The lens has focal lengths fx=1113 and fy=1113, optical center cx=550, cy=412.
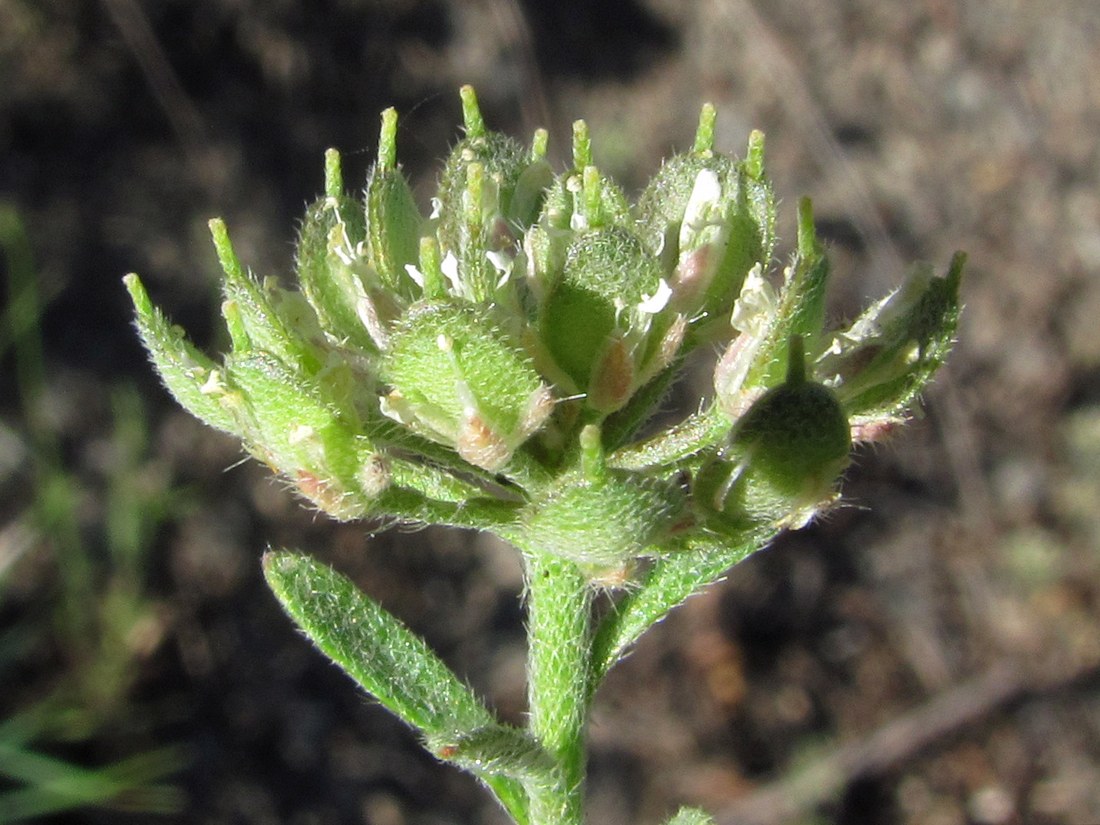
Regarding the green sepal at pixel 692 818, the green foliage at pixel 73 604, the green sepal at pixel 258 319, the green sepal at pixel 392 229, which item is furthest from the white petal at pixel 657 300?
the green foliage at pixel 73 604

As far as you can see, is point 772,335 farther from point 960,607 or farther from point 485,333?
point 960,607

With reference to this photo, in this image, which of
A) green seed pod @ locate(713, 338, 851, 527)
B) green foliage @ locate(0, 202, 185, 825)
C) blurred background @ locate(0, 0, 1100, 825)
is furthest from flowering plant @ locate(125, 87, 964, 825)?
blurred background @ locate(0, 0, 1100, 825)

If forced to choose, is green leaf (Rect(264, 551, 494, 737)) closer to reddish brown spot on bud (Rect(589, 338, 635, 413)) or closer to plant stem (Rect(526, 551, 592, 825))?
plant stem (Rect(526, 551, 592, 825))

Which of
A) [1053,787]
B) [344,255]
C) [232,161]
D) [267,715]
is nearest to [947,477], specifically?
[1053,787]

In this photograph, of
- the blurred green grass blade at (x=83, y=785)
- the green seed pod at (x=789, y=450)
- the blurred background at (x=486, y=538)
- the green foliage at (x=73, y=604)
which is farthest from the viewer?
the blurred background at (x=486, y=538)

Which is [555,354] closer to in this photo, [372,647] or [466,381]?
[466,381]

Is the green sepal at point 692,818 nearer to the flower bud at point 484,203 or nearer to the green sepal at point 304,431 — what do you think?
the green sepal at point 304,431

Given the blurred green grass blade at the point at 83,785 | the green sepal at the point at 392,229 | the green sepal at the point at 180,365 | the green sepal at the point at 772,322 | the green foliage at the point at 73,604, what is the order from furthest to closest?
1. the green foliage at the point at 73,604
2. the blurred green grass blade at the point at 83,785
3. the green sepal at the point at 392,229
4. the green sepal at the point at 180,365
5. the green sepal at the point at 772,322

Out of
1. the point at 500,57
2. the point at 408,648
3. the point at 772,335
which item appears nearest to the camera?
the point at 772,335
